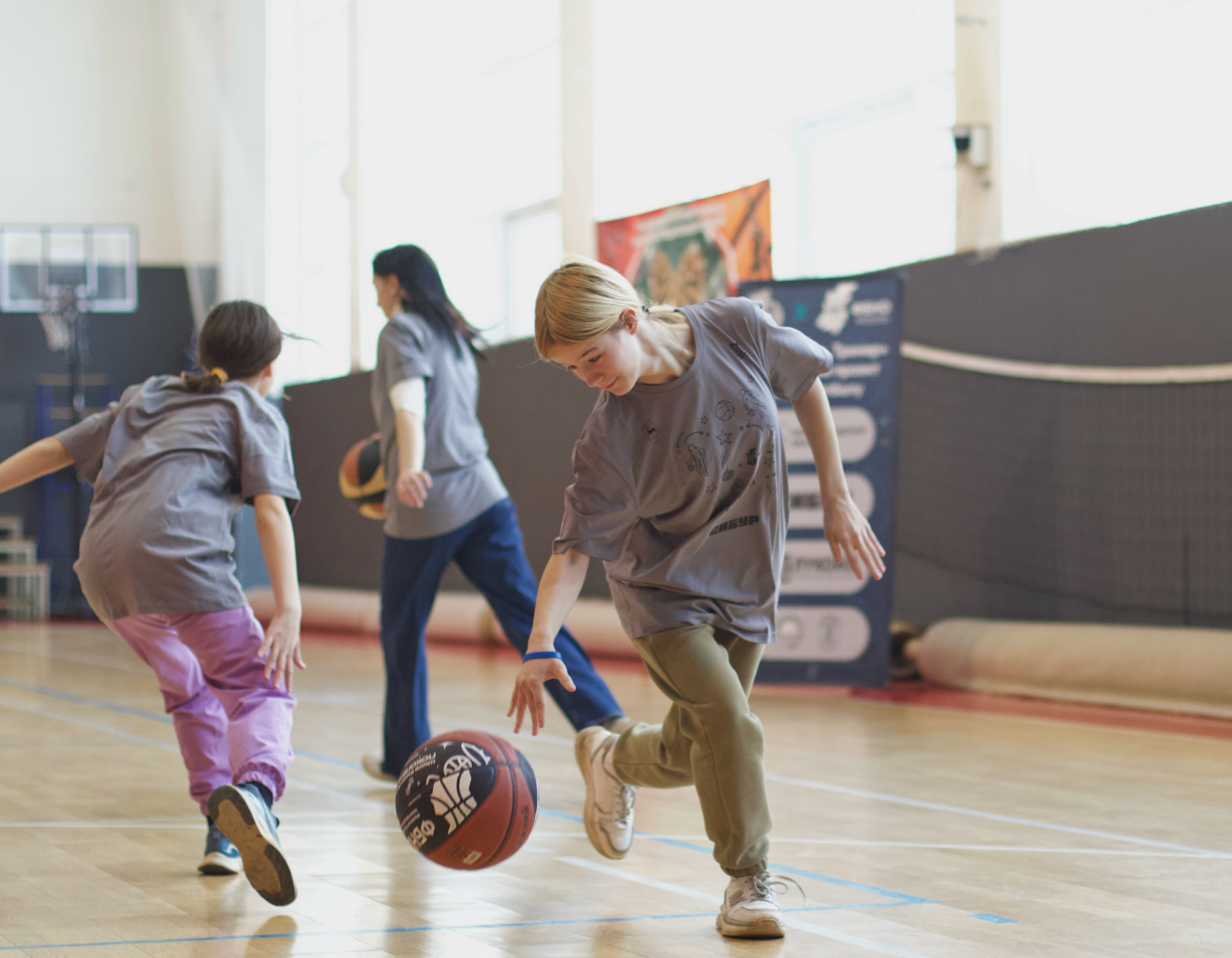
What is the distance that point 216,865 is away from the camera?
2.96m

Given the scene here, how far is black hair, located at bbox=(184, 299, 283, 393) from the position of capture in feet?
10.1

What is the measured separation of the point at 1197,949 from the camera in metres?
2.34

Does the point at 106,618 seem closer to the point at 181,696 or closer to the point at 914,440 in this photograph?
the point at 181,696

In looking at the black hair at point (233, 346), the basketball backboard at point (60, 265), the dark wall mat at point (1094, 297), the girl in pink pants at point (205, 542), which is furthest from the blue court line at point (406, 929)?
the basketball backboard at point (60, 265)

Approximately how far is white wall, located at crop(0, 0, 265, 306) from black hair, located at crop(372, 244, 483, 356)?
1068 cm

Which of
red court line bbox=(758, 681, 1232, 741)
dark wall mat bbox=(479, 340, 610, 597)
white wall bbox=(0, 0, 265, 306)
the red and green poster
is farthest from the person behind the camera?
white wall bbox=(0, 0, 265, 306)

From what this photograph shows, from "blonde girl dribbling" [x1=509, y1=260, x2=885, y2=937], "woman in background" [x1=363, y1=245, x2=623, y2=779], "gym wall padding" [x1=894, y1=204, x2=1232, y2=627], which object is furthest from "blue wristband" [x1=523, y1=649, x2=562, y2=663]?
"gym wall padding" [x1=894, y1=204, x2=1232, y2=627]

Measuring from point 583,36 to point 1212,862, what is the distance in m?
7.80

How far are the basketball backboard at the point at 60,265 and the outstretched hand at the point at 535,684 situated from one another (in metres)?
14.2

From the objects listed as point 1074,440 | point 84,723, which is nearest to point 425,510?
point 84,723

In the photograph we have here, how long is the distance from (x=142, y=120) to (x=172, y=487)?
46.6 feet

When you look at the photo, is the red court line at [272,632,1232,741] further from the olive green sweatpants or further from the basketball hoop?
the basketball hoop

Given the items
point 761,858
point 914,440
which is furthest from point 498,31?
point 761,858

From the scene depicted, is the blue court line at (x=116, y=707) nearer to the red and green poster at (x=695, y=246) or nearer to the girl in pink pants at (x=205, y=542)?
the girl in pink pants at (x=205, y=542)
